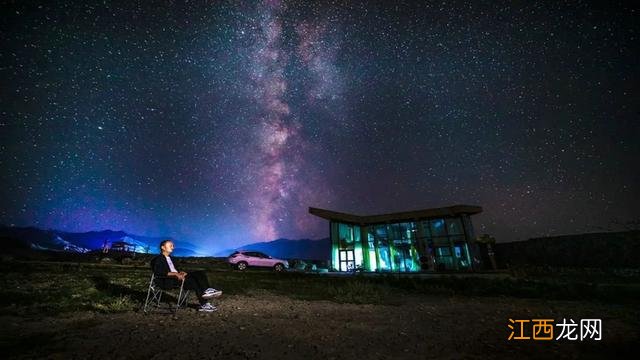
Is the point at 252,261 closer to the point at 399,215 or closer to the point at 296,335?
the point at 399,215

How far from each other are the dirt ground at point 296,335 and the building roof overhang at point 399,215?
1978cm

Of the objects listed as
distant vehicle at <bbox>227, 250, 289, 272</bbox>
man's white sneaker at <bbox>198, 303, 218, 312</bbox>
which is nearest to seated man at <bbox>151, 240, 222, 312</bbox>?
man's white sneaker at <bbox>198, 303, 218, 312</bbox>

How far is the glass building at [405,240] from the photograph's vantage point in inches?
998

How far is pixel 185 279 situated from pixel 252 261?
738 inches

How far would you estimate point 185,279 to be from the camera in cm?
591

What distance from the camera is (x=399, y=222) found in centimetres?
2861

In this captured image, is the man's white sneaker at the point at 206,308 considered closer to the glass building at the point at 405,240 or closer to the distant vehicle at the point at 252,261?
the distant vehicle at the point at 252,261

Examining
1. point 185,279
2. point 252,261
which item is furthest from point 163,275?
point 252,261

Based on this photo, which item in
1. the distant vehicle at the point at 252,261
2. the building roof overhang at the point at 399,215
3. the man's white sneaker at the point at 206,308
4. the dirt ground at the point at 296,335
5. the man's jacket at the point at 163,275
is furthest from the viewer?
the building roof overhang at the point at 399,215

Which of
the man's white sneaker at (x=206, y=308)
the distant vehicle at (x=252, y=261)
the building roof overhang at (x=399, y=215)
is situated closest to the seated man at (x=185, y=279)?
the man's white sneaker at (x=206, y=308)

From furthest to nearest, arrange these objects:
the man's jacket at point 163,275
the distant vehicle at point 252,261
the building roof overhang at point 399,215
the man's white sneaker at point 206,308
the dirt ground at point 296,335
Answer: the building roof overhang at point 399,215, the distant vehicle at point 252,261, the man's white sneaker at point 206,308, the man's jacket at point 163,275, the dirt ground at point 296,335

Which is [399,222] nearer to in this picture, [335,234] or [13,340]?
[335,234]

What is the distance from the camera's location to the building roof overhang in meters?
25.0

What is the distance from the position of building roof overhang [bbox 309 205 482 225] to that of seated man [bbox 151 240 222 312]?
22935mm
